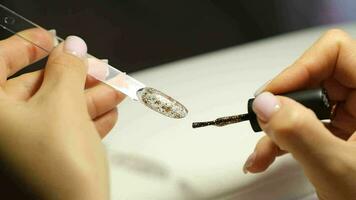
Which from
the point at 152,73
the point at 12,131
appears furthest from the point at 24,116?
the point at 152,73

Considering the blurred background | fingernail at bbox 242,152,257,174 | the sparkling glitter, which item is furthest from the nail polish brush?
the blurred background

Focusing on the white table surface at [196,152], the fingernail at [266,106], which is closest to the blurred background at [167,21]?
the white table surface at [196,152]

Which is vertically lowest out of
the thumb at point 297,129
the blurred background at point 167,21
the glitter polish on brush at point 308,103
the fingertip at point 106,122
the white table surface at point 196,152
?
the blurred background at point 167,21

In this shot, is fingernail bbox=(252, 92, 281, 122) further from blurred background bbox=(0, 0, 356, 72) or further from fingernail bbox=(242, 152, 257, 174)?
blurred background bbox=(0, 0, 356, 72)

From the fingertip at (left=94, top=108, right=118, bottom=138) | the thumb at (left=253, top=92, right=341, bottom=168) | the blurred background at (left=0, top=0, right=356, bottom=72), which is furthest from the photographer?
the blurred background at (left=0, top=0, right=356, bottom=72)

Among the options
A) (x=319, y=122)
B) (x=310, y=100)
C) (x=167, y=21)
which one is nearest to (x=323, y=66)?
(x=310, y=100)

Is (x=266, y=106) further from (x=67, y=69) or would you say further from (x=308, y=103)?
(x=67, y=69)

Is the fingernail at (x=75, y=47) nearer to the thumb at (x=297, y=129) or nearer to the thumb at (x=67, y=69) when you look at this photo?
the thumb at (x=67, y=69)
